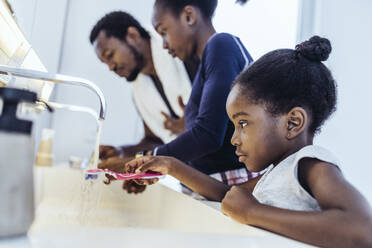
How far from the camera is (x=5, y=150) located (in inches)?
10.0

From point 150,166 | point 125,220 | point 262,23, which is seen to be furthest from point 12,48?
point 262,23

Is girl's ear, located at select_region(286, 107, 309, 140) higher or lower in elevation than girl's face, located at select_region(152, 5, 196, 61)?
lower

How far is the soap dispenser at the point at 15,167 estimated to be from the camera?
0.25 meters

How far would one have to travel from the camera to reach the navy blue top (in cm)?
82

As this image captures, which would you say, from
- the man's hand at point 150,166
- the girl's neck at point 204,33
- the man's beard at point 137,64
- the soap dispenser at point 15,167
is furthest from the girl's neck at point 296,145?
the man's beard at point 137,64

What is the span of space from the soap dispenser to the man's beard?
1.36 meters

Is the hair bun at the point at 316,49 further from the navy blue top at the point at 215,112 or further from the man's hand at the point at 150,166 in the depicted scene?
the man's hand at the point at 150,166

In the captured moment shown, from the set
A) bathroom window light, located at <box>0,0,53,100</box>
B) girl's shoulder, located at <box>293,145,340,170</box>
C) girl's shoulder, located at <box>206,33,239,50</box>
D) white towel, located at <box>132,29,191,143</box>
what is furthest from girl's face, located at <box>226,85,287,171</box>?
white towel, located at <box>132,29,191,143</box>

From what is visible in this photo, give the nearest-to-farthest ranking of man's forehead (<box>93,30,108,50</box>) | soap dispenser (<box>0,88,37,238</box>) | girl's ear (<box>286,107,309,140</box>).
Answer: soap dispenser (<box>0,88,37,238</box>)
girl's ear (<box>286,107,309,140</box>)
man's forehead (<box>93,30,108,50</box>)

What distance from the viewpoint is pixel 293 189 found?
0.50 meters

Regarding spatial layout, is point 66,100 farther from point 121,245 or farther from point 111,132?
point 121,245

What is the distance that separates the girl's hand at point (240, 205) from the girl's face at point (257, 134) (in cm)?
15

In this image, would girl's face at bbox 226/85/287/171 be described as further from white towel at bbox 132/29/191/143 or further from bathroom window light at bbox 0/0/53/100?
white towel at bbox 132/29/191/143

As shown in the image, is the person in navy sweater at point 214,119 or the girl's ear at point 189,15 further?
the girl's ear at point 189,15
